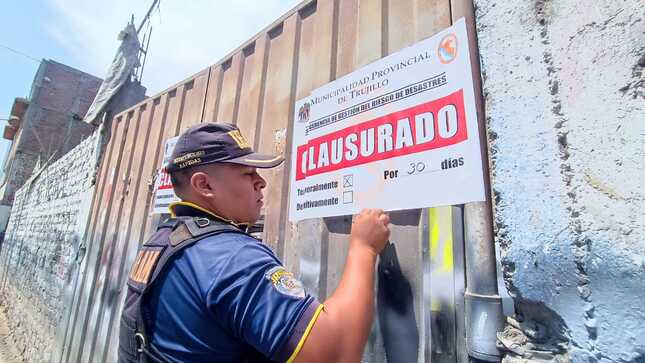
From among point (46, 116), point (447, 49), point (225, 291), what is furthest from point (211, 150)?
point (46, 116)

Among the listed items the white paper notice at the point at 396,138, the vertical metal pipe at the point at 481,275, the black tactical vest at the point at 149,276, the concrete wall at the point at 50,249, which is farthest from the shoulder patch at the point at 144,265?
the concrete wall at the point at 50,249

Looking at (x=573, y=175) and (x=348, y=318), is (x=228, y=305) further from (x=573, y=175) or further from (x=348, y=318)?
(x=573, y=175)

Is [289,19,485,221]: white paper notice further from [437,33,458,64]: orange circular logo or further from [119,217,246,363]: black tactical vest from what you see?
[119,217,246,363]: black tactical vest

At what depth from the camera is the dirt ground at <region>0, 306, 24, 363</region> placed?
17.6 ft

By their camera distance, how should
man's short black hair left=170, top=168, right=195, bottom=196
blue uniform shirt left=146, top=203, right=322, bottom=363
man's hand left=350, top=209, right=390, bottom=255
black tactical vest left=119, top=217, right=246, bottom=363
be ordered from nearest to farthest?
blue uniform shirt left=146, top=203, right=322, bottom=363
black tactical vest left=119, top=217, right=246, bottom=363
man's hand left=350, top=209, right=390, bottom=255
man's short black hair left=170, top=168, right=195, bottom=196

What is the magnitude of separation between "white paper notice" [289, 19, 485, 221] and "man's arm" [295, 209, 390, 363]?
0.26m

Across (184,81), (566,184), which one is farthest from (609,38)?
(184,81)

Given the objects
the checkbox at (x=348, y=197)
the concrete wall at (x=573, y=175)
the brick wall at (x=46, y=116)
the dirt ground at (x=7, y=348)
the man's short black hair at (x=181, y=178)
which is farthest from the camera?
the brick wall at (x=46, y=116)

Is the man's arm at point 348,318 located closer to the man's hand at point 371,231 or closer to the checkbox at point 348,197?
the man's hand at point 371,231

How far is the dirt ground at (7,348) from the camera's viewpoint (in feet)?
17.6

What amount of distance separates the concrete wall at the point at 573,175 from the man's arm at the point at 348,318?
1.14 feet

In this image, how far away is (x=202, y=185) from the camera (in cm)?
114

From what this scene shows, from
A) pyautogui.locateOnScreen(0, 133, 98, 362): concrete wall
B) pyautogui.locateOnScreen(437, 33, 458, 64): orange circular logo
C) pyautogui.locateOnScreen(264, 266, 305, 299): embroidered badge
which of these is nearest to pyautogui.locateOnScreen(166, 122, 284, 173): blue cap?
pyautogui.locateOnScreen(264, 266, 305, 299): embroidered badge

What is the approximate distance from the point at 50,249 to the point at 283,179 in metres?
5.30
